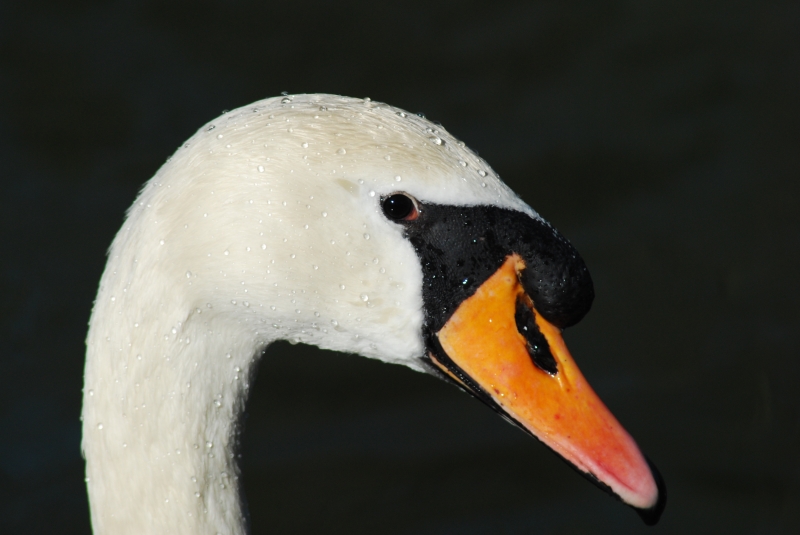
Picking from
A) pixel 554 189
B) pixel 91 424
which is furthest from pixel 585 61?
pixel 91 424

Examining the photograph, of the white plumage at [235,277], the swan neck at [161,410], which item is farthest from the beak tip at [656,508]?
the swan neck at [161,410]

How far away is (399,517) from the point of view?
5379 mm

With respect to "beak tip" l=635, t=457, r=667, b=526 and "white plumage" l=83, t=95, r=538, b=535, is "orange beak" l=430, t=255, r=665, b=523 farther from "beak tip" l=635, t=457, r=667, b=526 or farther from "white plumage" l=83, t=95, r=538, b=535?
"white plumage" l=83, t=95, r=538, b=535

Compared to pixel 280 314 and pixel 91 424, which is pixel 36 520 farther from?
pixel 280 314

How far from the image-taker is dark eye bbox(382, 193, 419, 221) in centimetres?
269

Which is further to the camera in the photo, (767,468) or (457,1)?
(457,1)

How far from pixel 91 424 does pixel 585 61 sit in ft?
14.8

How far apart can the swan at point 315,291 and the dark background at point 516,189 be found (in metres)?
2.57

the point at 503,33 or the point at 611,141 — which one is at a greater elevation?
the point at 503,33

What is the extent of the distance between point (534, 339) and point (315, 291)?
62cm

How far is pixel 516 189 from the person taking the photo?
6141 mm

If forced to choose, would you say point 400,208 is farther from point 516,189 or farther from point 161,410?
point 516,189

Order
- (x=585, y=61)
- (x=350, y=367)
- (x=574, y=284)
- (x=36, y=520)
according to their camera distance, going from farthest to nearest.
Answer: (x=585, y=61) → (x=350, y=367) → (x=36, y=520) → (x=574, y=284)

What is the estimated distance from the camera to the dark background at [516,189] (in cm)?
545
